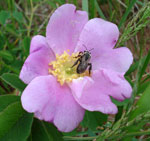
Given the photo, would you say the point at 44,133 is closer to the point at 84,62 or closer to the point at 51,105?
the point at 51,105

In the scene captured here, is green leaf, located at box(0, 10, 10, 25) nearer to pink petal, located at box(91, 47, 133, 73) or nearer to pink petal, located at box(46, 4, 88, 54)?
pink petal, located at box(46, 4, 88, 54)

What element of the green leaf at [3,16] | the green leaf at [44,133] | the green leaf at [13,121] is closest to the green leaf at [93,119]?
the green leaf at [44,133]

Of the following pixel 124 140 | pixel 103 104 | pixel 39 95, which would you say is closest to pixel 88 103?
pixel 103 104

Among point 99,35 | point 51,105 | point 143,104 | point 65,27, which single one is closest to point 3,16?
point 65,27

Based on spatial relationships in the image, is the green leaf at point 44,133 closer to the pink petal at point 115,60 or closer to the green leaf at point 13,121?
the green leaf at point 13,121

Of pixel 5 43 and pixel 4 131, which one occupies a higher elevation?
pixel 4 131

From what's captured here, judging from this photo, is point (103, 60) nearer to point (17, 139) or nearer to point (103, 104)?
point (103, 104)
